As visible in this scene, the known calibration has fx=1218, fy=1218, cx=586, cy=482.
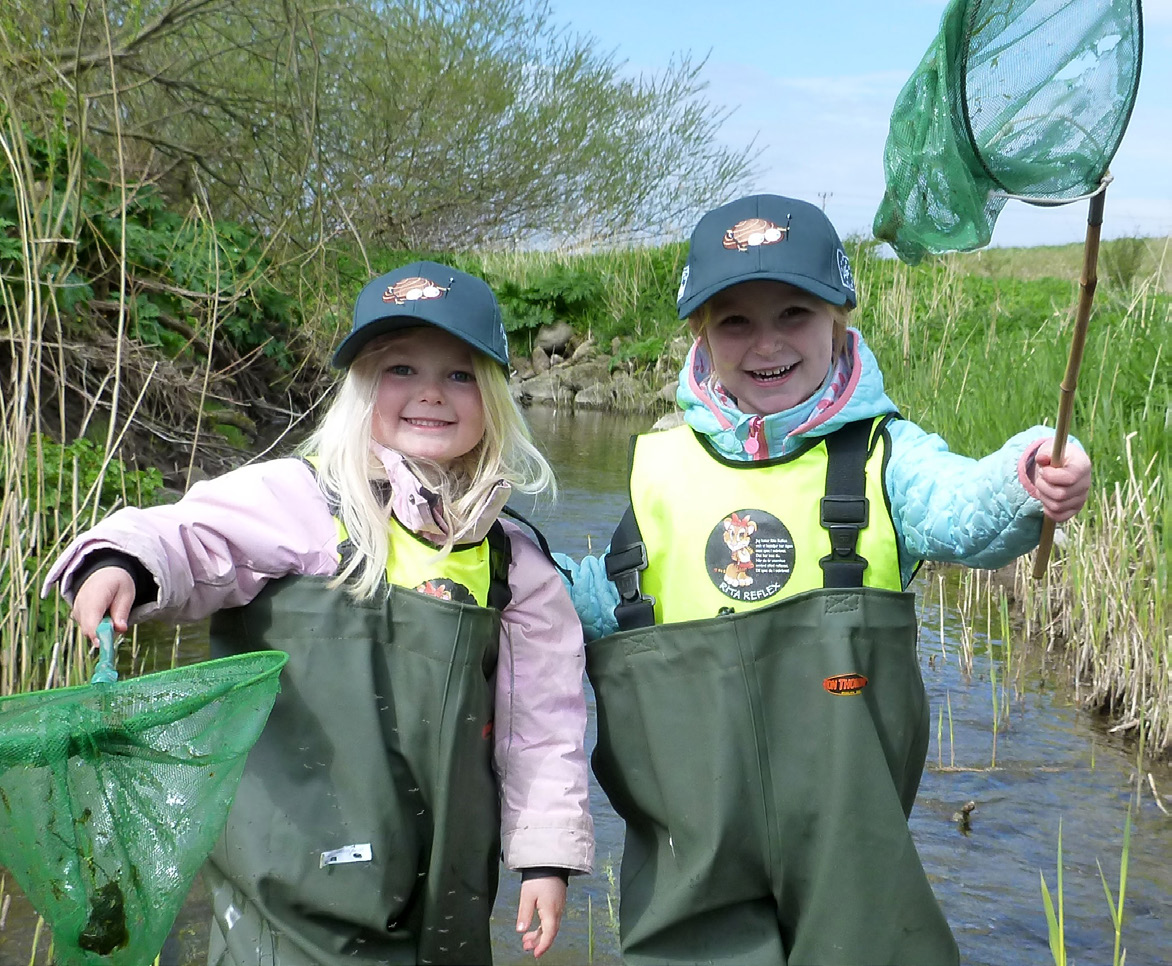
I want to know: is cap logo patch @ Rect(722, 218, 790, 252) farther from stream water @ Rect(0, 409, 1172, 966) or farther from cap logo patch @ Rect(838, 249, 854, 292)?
stream water @ Rect(0, 409, 1172, 966)

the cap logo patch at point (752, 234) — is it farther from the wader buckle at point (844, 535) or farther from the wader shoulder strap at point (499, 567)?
the wader shoulder strap at point (499, 567)

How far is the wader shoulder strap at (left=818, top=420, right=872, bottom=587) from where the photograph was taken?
246 centimetres

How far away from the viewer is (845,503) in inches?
99.0

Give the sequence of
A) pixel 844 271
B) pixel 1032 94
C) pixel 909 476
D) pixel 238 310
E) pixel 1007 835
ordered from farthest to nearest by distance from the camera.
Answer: pixel 238 310
pixel 1007 835
pixel 844 271
pixel 909 476
pixel 1032 94

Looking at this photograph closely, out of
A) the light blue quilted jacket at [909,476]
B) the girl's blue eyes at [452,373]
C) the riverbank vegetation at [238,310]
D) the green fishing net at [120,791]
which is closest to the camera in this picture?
the green fishing net at [120,791]

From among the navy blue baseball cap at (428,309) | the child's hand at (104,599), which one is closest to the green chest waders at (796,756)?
the navy blue baseball cap at (428,309)

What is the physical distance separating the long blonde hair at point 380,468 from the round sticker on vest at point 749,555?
0.42 meters

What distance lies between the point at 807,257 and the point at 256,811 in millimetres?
1615

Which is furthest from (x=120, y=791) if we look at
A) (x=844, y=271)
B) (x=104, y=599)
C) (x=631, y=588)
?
(x=844, y=271)

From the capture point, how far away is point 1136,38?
71.4 inches

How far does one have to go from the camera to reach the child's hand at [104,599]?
6.85 feet

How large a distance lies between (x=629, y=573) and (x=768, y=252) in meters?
0.75

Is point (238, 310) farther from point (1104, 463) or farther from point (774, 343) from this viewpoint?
point (774, 343)

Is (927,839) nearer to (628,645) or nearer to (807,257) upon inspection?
(628,645)
